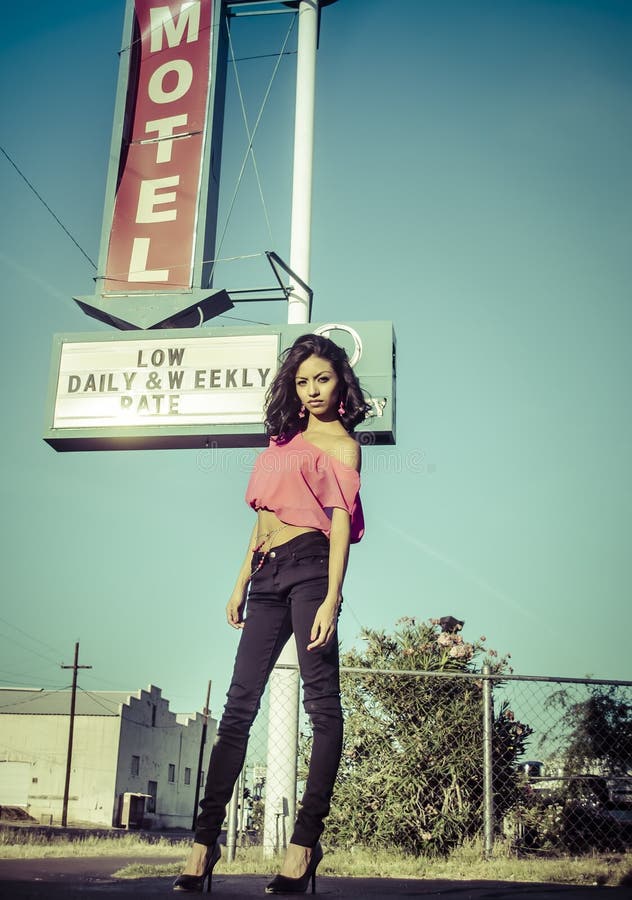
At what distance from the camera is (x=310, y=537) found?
3086 millimetres

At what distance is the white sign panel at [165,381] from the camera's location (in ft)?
25.6

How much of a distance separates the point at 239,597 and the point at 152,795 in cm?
4398

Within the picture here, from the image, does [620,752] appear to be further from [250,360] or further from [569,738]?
[250,360]

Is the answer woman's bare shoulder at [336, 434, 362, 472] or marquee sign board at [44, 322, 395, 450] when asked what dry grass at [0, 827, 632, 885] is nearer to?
woman's bare shoulder at [336, 434, 362, 472]

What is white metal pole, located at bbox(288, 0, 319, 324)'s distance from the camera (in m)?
8.34

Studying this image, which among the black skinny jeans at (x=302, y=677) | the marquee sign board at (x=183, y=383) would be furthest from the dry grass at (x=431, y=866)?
the marquee sign board at (x=183, y=383)

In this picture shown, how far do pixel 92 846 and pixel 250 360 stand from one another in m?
4.35

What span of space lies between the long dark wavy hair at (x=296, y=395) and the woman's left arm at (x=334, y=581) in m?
0.49

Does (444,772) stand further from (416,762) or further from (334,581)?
(334,581)

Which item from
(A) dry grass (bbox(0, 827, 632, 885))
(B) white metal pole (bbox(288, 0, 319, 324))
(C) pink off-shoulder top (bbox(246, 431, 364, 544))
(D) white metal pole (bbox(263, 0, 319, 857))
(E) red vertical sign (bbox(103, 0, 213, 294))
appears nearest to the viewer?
(C) pink off-shoulder top (bbox(246, 431, 364, 544))

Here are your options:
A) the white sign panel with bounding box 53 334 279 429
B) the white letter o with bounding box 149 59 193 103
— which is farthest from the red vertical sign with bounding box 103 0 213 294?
the white sign panel with bounding box 53 334 279 429

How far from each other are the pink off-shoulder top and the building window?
4252cm

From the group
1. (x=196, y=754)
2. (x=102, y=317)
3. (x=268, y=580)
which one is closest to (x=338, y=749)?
(x=268, y=580)

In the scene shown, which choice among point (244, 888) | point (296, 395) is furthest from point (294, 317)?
point (244, 888)
